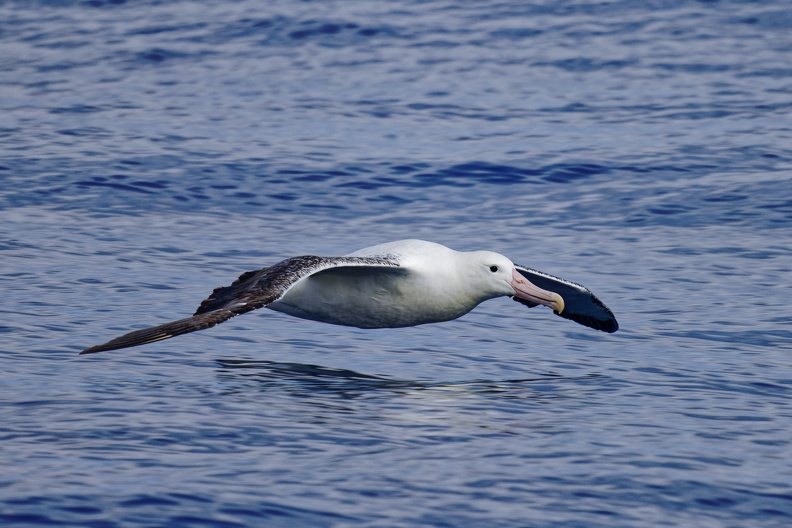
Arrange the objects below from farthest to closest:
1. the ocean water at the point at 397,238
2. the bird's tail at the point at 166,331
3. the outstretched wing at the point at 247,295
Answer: the outstretched wing at the point at 247,295 < the bird's tail at the point at 166,331 < the ocean water at the point at 397,238

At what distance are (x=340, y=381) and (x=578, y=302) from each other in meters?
3.39

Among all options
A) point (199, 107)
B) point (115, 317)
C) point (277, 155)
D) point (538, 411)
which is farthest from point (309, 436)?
point (199, 107)

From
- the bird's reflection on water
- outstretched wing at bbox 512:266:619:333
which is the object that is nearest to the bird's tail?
the bird's reflection on water

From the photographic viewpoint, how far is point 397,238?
68.3 feet

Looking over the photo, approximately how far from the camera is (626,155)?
81.8 ft

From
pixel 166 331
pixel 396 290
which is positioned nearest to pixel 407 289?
pixel 396 290

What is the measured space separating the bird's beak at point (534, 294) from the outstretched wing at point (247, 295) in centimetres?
148

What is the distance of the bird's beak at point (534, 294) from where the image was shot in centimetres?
1462

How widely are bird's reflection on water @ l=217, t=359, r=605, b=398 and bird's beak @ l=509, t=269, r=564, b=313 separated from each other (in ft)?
2.92

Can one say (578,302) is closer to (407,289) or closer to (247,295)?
(407,289)

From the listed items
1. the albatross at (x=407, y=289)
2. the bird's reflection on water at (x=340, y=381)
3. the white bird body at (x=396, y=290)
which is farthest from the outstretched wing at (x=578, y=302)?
the bird's reflection on water at (x=340, y=381)

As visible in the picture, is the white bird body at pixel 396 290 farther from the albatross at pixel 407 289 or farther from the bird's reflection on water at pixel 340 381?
the bird's reflection on water at pixel 340 381

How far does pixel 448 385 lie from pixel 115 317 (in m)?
4.45

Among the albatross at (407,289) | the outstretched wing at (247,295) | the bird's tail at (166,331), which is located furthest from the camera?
the albatross at (407,289)
